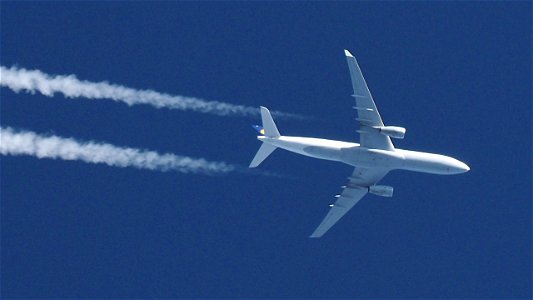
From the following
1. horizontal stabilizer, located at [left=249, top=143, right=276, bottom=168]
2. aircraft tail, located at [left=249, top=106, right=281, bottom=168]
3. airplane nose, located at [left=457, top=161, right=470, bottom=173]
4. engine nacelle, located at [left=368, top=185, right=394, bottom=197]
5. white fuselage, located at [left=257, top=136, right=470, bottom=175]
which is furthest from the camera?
engine nacelle, located at [left=368, top=185, right=394, bottom=197]

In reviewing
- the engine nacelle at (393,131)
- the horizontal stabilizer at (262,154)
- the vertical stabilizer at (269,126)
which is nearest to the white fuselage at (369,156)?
the vertical stabilizer at (269,126)

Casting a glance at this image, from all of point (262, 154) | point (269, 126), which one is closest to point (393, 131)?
point (269, 126)

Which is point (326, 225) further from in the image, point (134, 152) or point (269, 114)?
point (134, 152)

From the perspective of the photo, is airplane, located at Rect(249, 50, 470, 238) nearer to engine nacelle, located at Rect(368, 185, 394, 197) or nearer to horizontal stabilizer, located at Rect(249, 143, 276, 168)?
horizontal stabilizer, located at Rect(249, 143, 276, 168)

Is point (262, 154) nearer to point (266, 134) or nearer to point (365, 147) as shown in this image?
point (266, 134)

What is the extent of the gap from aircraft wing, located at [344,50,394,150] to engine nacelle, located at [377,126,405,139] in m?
0.45

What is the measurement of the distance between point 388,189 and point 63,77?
2220 cm

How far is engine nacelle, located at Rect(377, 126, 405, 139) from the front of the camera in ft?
196

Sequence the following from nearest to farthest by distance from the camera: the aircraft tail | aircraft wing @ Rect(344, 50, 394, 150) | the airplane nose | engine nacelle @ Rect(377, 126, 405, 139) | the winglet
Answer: the winglet
aircraft wing @ Rect(344, 50, 394, 150)
engine nacelle @ Rect(377, 126, 405, 139)
the airplane nose
the aircraft tail

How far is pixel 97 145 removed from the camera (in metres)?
60.2

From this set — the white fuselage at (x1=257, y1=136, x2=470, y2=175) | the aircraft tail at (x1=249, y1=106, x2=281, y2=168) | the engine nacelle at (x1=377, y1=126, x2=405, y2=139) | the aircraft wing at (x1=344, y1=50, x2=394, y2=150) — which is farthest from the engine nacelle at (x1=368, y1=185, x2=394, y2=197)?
the aircraft tail at (x1=249, y1=106, x2=281, y2=168)

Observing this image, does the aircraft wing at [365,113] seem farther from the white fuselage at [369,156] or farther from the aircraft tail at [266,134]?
the aircraft tail at [266,134]

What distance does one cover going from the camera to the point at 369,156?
60.8 metres

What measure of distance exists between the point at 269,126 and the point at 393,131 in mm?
7959
